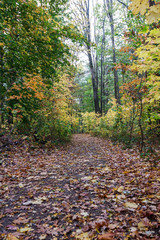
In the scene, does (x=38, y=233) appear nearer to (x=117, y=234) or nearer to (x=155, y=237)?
(x=117, y=234)

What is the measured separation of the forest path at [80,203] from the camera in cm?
195

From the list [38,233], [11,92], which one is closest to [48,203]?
[38,233]

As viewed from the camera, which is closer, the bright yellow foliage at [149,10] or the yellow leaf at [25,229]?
the bright yellow foliage at [149,10]

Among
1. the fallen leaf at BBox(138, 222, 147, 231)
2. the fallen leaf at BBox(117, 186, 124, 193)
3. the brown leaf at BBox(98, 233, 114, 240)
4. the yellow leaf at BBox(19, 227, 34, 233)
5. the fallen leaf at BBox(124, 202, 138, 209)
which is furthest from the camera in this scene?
the fallen leaf at BBox(117, 186, 124, 193)

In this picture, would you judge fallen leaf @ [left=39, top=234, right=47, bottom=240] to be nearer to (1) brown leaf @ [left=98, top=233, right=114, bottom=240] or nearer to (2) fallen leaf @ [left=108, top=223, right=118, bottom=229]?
(1) brown leaf @ [left=98, top=233, right=114, bottom=240]

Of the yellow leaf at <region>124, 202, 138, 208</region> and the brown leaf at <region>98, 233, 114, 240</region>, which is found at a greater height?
the brown leaf at <region>98, 233, 114, 240</region>

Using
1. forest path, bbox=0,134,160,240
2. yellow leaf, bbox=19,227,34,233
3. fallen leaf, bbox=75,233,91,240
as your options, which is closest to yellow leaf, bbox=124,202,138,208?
forest path, bbox=0,134,160,240

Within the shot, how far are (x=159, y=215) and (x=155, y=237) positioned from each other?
1.33 feet

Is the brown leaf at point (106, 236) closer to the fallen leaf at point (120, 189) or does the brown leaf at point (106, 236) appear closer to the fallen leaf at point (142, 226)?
the fallen leaf at point (142, 226)

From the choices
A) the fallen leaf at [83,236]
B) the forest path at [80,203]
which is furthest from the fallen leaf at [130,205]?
the fallen leaf at [83,236]

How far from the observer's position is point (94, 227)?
6.55 ft

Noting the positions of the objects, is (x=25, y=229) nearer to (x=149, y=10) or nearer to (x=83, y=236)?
(x=83, y=236)

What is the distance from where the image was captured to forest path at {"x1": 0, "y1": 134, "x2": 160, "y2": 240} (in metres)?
1.95

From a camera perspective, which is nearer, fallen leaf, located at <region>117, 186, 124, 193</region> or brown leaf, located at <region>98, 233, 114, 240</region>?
brown leaf, located at <region>98, 233, 114, 240</region>
